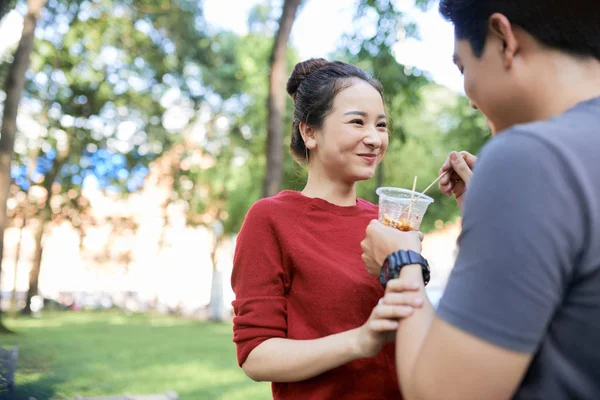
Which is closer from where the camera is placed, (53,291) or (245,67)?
(245,67)

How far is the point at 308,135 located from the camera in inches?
97.9

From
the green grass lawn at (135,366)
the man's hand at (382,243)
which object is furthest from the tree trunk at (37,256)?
the man's hand at (382,243)

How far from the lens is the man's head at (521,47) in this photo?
1233mm

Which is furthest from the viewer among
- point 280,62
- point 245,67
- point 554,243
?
point 245,67

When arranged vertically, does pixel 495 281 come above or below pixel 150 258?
above

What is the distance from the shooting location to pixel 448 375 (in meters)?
1.14

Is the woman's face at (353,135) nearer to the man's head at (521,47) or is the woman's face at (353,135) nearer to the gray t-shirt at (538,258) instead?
the man's head at (521,47)

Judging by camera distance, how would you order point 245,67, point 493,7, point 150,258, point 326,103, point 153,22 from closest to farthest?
point 493,7 < point 326,103 < point 153,22 < point 245,67 < point 150,258

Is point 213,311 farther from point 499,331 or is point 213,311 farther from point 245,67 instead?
point 499,331

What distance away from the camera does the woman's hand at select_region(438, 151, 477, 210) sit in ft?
7.10

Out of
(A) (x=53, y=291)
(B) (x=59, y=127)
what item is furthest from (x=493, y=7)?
(A) (x=53, y=291)

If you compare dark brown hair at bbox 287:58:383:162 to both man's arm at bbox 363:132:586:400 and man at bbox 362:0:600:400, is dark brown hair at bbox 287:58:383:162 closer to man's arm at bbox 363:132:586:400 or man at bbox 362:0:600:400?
man at bbox 362:0:600:400

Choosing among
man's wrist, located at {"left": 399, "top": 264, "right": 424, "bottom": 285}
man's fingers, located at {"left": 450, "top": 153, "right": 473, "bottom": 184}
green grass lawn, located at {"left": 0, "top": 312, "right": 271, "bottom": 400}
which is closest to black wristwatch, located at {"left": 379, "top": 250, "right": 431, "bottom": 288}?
man's wrist, located at {"left": 399, "top": 264, "right": 424, "bottom": 285}

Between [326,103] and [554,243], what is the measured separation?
1.43 metres
